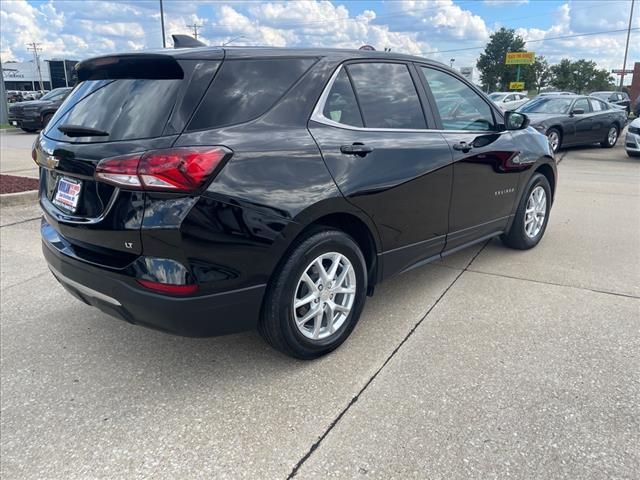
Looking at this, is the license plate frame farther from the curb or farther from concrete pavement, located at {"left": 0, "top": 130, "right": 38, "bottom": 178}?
concrete pavement, located at {"left": 0, "top": 130, "right": 38, "bottom": 178}

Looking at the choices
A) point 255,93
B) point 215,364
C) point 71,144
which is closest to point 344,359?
point 215,364

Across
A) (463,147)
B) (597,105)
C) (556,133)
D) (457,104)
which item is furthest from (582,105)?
(463,147)

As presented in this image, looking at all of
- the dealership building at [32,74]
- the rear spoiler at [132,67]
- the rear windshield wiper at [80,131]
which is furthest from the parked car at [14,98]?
the rear windshield wiper at [80,131]

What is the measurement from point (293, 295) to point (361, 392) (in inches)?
25.0

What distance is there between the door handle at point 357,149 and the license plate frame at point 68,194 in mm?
1414

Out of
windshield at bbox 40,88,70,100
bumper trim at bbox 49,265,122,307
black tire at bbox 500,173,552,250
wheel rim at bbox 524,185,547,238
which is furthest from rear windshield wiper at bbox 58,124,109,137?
windshield at bbox 40,88,70,100

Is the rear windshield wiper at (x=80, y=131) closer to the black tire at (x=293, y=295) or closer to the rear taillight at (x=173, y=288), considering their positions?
the rear taillight at (x=173, y=288)

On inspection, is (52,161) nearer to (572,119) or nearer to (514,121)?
(514,121)

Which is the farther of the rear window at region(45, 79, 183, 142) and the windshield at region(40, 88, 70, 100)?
the windshield at region(40, 88, 70, 100)

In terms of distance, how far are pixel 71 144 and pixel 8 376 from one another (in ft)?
4.62

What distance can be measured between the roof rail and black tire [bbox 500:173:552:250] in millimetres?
3202

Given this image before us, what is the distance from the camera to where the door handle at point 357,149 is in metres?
2.98

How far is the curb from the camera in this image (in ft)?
23.1

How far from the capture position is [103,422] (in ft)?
8.52
